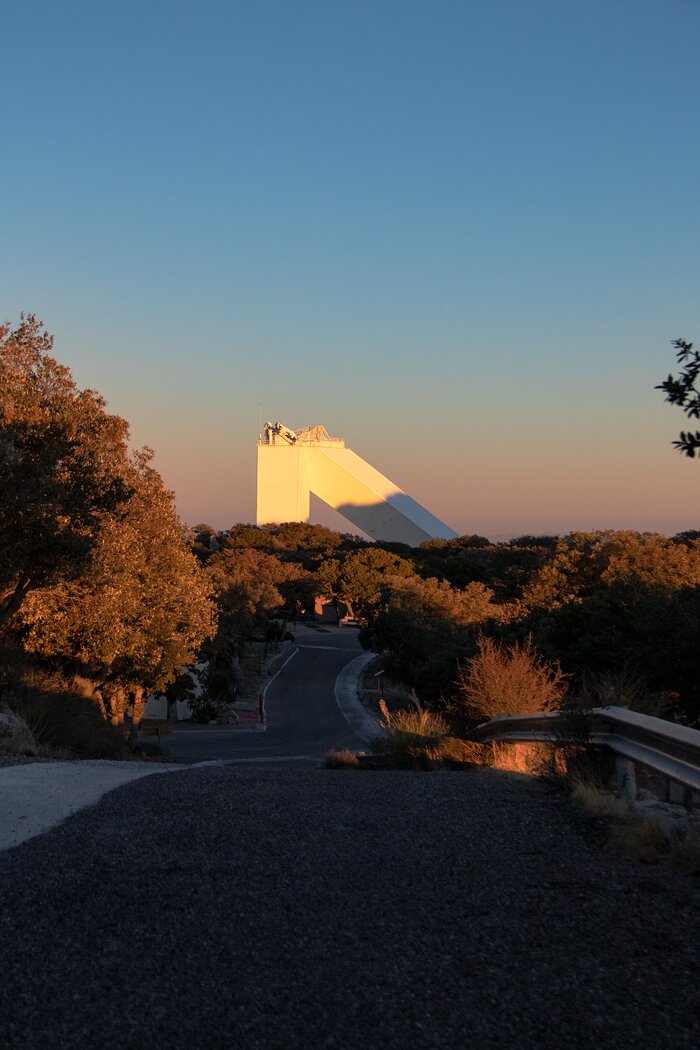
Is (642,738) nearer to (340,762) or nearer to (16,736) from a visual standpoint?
(340,762)

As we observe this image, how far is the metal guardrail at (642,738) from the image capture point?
5570mm

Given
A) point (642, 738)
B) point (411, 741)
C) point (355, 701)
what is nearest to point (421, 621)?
point (355, 701)

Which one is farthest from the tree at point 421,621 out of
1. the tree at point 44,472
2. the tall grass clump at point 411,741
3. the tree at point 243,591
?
the tall grass clump at point 411,741

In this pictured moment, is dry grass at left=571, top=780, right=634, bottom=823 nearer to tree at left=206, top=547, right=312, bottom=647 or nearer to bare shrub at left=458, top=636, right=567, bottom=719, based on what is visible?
bare shrub at left=458, top=636, right=567, bottom=719

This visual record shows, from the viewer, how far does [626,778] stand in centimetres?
706

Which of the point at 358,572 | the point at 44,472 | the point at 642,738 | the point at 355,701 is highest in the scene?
the point at 358,572

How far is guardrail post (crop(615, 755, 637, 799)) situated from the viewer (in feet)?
22.6

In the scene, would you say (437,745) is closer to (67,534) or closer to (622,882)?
(622,882)

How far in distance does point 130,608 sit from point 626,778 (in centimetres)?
1552

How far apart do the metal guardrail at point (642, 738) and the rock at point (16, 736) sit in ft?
21.2

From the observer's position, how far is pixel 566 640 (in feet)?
105

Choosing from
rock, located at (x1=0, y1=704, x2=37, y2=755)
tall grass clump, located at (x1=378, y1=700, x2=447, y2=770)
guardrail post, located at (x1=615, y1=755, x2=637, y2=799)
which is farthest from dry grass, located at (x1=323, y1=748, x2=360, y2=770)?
guardrail post, located at (x1=615, y1=755, x2=637, y2=799)

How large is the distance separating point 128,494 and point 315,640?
68.3m

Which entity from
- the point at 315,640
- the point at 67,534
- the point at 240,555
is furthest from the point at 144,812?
the point at 315,640
